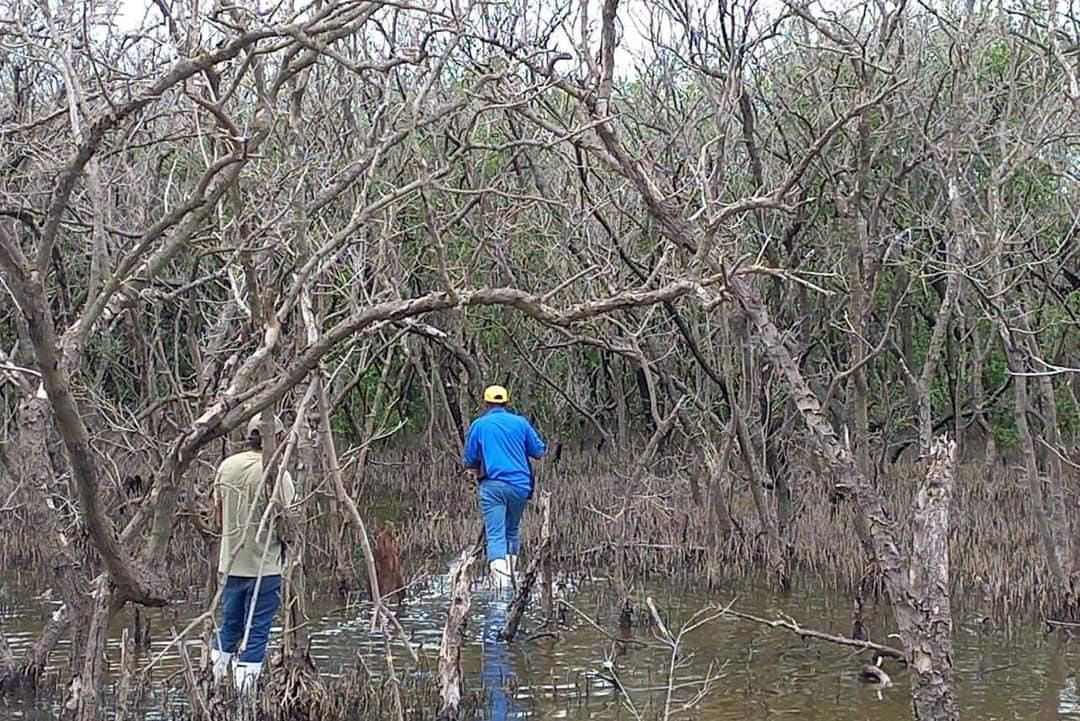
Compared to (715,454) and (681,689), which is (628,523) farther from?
(681,689)

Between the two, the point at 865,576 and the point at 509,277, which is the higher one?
the point at 509,277

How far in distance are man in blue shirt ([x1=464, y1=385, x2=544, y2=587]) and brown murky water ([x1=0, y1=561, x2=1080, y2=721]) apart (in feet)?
1.31

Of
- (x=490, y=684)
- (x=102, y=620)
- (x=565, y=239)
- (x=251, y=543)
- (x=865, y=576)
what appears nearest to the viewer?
(x=102, y=620)

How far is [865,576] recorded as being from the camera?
31.0ft

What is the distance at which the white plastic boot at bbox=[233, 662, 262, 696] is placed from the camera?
6.61 metres

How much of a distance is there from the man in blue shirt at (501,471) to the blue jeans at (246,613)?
2.78 m

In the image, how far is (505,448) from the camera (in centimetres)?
981

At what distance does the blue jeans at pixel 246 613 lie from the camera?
684 centimetres

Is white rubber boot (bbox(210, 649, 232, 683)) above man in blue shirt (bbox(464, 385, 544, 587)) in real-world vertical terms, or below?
below

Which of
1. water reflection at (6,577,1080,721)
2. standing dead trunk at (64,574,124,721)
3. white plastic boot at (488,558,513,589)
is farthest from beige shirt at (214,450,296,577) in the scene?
white plastic boot at (488,558,513,589)

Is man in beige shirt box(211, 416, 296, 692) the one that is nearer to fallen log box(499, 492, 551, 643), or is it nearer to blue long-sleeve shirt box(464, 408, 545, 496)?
fallen log box(499, 492, 551, 643)

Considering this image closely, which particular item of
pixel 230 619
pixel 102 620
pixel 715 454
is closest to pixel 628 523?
pixel 715 454

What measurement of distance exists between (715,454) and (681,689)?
3.70m

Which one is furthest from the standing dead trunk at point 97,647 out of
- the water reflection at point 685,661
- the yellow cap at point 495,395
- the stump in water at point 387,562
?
the yellow cap at point 495,395
